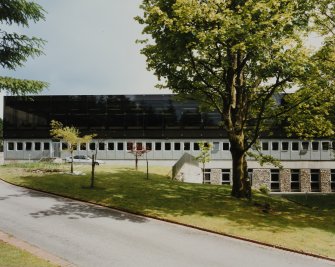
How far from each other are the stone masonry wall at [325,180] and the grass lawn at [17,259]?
41993mm

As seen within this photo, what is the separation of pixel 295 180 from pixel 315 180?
7.92 feet

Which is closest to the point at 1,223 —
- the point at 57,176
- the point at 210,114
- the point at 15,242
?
the point at 15,242

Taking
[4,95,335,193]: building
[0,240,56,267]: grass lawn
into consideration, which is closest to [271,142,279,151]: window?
[4,95,335,193]: building

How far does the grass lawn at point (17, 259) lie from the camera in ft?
33.8

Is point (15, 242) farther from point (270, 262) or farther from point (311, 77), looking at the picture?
point (311, 77)

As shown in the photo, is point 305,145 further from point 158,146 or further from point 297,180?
point 158,146

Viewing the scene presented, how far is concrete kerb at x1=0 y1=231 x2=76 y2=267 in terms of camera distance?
35.8 ft

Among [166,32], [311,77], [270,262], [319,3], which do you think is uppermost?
[319,3]

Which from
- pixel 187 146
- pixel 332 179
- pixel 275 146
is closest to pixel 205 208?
pixel 187 146

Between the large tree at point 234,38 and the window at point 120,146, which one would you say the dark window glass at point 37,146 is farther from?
the large tree at point 234,38

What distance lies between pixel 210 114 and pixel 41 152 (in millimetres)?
22401

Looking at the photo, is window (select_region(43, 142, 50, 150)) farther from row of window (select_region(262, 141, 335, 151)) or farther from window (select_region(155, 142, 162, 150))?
row of window (select_region(262, 141, 335, 151))

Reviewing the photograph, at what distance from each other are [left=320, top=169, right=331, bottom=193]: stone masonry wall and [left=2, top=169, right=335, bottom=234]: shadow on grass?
24.1m

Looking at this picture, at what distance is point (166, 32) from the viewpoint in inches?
753
